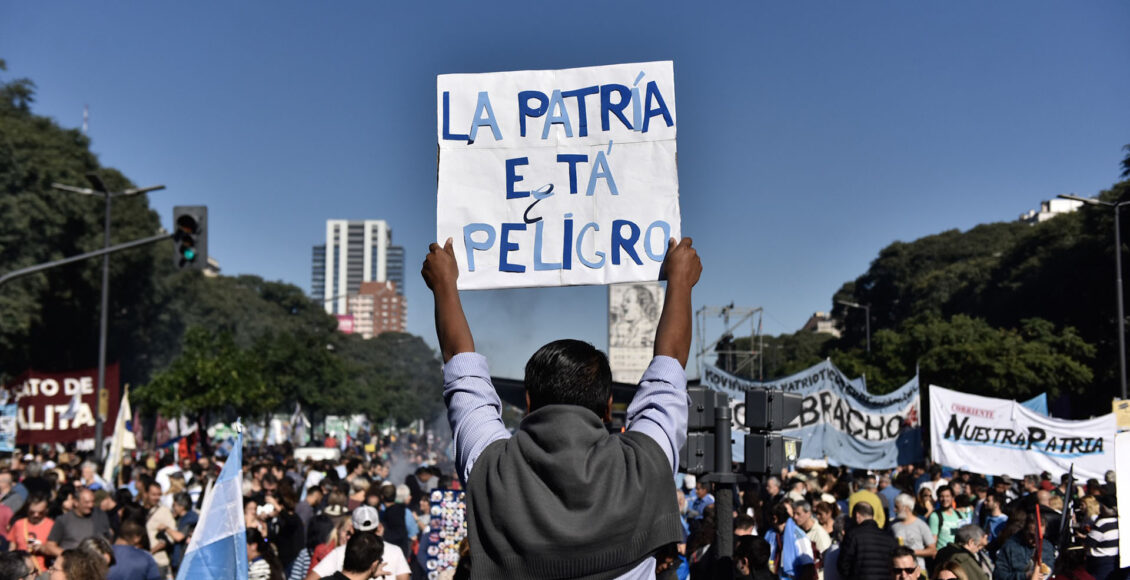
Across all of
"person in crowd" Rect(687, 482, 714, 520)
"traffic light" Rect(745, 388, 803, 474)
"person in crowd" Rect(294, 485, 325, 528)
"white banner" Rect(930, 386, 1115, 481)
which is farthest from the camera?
"white banner" Rect(930, 386, 1115, 481)

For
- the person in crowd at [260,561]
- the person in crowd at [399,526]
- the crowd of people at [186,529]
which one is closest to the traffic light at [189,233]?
the crowd of people at [186,529]

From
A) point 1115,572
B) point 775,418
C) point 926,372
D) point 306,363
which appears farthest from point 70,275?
point 1115,572

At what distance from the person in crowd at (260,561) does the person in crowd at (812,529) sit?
4.33 m

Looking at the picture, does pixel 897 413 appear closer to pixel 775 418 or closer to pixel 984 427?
pixel 984 427

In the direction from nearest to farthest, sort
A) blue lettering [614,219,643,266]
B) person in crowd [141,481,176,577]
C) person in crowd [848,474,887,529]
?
blue lettering [614,219,643,266]
person in crowd [141,481,176,577]
person in crowd [848,474,887,529]

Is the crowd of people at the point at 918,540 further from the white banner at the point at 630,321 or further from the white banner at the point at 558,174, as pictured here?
the white banner at the point at 630,321

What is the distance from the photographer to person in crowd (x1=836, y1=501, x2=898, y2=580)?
8461 mm

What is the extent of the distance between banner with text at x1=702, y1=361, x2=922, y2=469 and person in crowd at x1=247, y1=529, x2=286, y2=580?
13.1m

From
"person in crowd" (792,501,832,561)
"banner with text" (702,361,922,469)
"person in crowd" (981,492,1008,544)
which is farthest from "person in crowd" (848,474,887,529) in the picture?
"banner with text" (702,361,922,469)

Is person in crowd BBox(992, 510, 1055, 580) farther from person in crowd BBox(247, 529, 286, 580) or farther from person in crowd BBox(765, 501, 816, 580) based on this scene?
person in crowd BBox(247, 529, 286, 580)

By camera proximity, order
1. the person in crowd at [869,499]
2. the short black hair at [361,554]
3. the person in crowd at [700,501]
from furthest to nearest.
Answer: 1. the person in crowd at [700,501]
2. the person in crowd at [869,499]
3. the short black hair at [361,554]

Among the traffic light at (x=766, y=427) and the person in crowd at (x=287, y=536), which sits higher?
the traffic light at (x=766, y=427)

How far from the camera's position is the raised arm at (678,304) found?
7.87 ft

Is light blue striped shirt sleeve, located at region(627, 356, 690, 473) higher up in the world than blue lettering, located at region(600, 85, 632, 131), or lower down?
lower down
